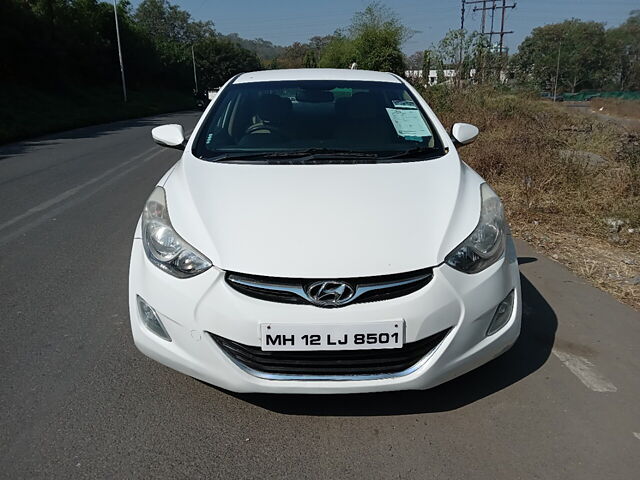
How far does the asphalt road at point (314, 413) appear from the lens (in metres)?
2.19

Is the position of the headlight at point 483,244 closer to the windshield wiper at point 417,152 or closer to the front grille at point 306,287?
the front grille at point 306,287

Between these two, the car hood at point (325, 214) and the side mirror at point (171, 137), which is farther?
the side mirror at point (171, 137)

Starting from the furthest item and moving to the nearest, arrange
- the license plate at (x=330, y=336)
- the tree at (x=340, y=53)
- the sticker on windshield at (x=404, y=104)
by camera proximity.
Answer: the tree at (x=340, y=53)
the sticker on windshield at (x=404, y=104)
the license plate at (x=330, y=336)

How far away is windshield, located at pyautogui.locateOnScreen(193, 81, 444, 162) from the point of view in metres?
3.22

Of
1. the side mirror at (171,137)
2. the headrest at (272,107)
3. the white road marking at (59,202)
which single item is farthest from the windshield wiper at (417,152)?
the white road marking at (59,202)

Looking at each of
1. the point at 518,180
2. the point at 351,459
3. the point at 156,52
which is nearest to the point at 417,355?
the point at 351,459

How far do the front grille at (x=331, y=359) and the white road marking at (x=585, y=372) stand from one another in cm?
102

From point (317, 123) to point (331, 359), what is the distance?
5.95 ft

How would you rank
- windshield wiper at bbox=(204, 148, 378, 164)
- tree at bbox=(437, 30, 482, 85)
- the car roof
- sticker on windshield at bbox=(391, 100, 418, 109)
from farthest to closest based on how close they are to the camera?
tree at bbox=(437, 30, 482, 85) < the car roof < sticker on windshield at bbox=(391, 100, 418, 109) < windshield wiper at bbox=(204, 148, 378, 164)

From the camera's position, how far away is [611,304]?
12.2 ft

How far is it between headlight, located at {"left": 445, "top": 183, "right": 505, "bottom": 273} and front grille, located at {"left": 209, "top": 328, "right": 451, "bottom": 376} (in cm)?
31

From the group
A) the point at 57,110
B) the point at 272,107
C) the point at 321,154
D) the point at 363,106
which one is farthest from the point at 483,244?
the point at 57,110

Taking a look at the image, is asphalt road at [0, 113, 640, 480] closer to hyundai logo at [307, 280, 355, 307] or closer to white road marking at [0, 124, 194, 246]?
hyundai logo at [307, 280, 355, 307]

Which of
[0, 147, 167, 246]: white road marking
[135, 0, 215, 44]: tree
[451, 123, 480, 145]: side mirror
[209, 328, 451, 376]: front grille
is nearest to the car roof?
[451, 123, 480, 145]: side mirror
